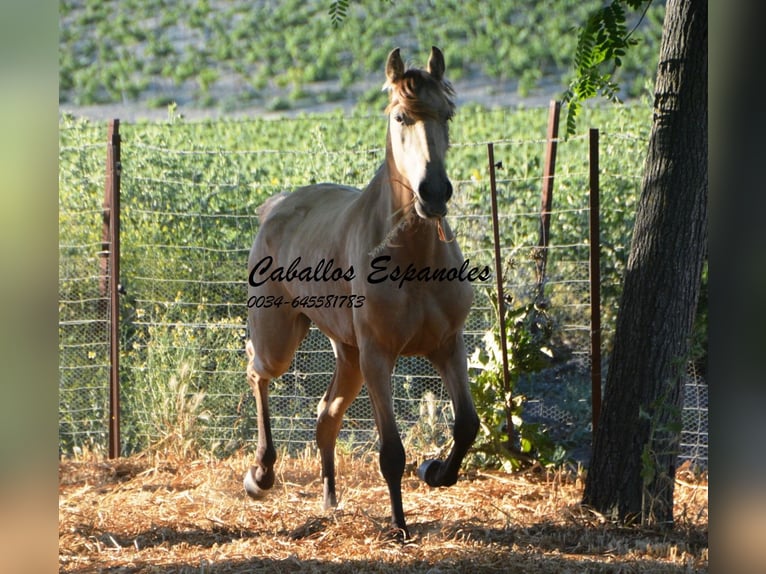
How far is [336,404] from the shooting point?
4.41 metres

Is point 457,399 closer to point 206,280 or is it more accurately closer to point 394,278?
point 394,278

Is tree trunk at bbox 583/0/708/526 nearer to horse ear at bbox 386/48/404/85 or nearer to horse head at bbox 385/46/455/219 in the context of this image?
horse head at bbox 385/46/455/219

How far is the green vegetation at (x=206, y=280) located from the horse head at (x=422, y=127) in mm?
1682

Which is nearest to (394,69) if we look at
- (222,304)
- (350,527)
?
(350,527)

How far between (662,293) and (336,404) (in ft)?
5.35

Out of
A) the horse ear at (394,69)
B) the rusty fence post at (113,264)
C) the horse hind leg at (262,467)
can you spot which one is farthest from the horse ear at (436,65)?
the rusty fence post at (113,264)

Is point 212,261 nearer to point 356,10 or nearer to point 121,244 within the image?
point 121,244

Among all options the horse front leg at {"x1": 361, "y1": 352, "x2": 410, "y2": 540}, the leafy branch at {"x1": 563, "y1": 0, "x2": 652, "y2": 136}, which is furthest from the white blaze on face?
the leafy branch at {"x1": 563, "y1": 0, "x2": 652, "y2": 136}

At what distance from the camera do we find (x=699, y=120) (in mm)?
3877

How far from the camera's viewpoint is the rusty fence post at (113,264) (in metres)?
5.30

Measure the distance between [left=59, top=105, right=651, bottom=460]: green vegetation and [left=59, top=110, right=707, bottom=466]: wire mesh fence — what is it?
0.01 meters

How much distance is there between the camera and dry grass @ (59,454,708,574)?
3510mm
